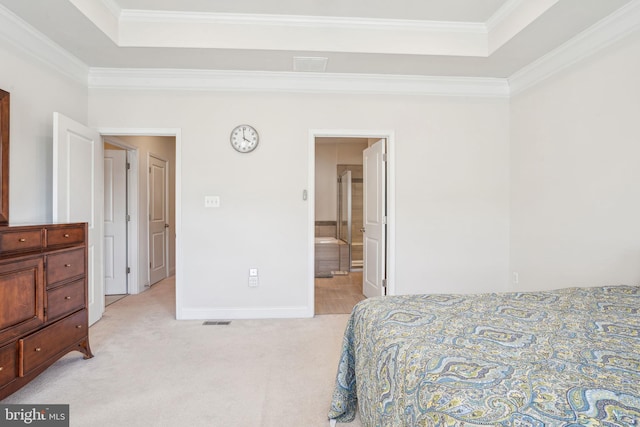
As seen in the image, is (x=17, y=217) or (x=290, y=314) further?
(x=290, y=314)

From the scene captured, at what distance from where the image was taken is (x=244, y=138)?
3338 millimetres

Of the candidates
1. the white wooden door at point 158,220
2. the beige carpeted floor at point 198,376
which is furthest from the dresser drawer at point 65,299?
the white wooden door at point 158,220

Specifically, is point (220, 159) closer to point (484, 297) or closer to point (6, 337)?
point (6, 337)

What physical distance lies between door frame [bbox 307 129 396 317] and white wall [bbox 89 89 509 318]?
0.15 ft

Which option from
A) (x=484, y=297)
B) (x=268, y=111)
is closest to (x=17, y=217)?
(x=268, y=111)

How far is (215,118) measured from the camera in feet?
10.9

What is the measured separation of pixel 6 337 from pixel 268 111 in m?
2.60

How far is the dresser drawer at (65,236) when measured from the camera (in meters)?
2.15

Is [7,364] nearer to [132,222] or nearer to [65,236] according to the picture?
[65,236]

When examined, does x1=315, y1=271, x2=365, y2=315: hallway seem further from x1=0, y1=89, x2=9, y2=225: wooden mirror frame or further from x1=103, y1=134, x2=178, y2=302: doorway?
x1=0, y1=89, x2=9, y2=225: wooden mirror frame

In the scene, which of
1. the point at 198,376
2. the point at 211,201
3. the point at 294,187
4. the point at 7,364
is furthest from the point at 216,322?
the point at 7,364

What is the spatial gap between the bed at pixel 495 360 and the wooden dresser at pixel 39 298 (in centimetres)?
175

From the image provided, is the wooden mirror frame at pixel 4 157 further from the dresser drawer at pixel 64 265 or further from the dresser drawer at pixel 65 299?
the dresser drawer at pixel 65 299

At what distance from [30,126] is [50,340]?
5.40ft
